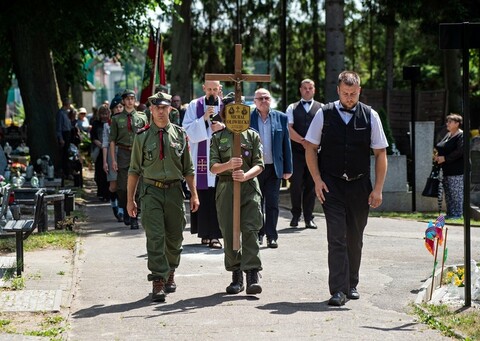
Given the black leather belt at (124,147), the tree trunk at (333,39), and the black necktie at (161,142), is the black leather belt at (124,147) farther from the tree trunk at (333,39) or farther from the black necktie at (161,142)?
the tree trunk at (333,39)

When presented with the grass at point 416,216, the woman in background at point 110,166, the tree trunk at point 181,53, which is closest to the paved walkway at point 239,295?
the woman in background at point 110,166

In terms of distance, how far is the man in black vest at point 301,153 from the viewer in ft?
50.4

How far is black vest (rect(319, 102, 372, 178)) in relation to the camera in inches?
390

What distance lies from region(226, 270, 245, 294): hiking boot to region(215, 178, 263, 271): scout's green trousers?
0.05 metres

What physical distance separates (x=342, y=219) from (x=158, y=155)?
1704 millimetres

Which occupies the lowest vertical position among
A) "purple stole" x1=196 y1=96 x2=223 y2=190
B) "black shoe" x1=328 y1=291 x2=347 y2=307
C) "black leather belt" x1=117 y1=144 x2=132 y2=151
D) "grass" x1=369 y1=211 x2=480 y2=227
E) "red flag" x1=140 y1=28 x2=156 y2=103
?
"grass" x1=369 y1=211 x2=480 y2=227

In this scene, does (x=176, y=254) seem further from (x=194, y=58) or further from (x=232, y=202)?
(x=194, y=58)

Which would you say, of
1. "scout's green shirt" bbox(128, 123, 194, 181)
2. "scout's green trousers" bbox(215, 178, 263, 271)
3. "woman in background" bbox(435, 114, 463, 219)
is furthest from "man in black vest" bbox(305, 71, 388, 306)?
"woman in background" bbox(435, 114, 463, 219)

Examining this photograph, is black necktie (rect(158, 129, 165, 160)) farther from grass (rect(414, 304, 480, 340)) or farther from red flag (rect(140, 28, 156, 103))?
red flag (rect(140, 28, 156, 103))

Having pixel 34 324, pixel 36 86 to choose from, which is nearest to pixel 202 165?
pixel 34 324

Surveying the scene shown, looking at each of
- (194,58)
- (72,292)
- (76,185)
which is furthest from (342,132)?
(194,58)

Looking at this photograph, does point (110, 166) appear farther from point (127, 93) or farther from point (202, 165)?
point (202, 165)

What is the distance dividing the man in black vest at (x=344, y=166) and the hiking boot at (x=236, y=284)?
37.5 inches

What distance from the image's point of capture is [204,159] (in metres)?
13.4
